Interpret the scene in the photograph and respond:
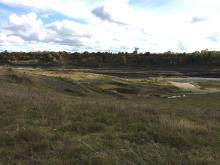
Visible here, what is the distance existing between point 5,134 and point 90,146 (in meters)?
2.10

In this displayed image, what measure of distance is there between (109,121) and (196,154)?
3542 mm

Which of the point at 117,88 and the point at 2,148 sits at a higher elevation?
the point at 2,148

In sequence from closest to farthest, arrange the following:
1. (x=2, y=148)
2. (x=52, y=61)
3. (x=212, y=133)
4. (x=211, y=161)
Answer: (x=211, y=161) < (x=2, y=148) < (x=212, y=133) < (x=52, y=61)

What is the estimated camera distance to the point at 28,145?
8.83m

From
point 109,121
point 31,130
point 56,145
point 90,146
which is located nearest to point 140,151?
point 90,146

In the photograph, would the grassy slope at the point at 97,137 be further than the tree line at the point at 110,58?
No

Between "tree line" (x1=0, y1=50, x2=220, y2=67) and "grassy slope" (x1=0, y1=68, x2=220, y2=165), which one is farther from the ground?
"grassy slope" (x1=0, y1=68, x2=220, y2=165)

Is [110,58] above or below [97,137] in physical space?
below

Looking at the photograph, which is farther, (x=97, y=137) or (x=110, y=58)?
(x=110, y=58)

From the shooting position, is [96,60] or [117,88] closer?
[117,88]

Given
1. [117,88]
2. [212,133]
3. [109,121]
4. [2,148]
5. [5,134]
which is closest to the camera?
[2,148]

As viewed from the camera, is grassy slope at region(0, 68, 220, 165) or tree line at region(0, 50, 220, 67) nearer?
grassy slope at region(0, 68, 220, 165)

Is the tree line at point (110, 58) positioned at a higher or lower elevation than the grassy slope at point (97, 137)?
lower

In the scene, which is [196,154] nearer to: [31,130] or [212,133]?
[212,133]
